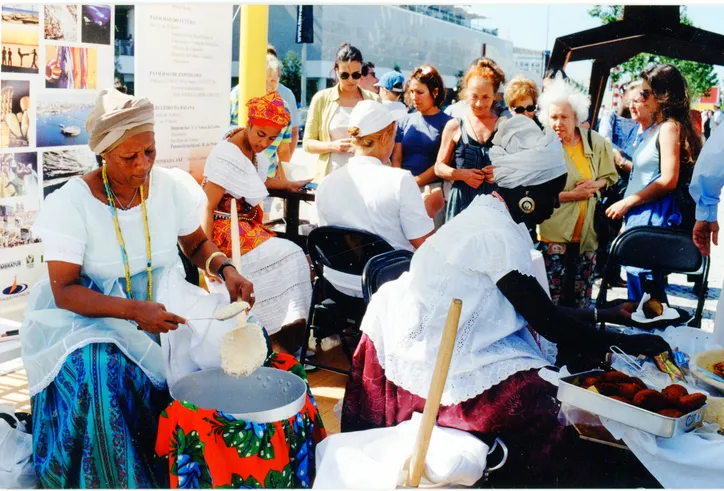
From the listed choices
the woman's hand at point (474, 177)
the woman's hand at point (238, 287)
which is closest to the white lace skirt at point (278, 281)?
the woman's hand at point (238, 287)

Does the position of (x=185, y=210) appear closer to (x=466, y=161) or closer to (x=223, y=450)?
(x=223, y=450)

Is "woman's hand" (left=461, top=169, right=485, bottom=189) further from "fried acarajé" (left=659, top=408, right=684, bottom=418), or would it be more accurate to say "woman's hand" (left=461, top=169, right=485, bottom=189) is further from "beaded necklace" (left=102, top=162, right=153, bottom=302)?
"fried acarajé" (left=659, top=408, right=684, bottom=418)

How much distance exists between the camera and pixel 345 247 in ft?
11.7

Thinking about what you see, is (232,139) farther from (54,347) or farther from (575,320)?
(575,320)

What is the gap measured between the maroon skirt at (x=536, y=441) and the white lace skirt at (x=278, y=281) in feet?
6.29

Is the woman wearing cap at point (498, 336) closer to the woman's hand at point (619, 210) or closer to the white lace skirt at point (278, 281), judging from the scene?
the white lace skirt at point (278, 281)

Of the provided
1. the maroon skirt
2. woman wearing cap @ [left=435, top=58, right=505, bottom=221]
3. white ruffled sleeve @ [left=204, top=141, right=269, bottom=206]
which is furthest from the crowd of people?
woman wearing cap @ [left=435, top=58, right=505, bottom=221]

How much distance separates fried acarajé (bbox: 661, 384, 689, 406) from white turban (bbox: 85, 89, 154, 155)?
1.93m

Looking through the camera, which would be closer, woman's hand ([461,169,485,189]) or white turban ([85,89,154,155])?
white turban ([85,89,154,155])

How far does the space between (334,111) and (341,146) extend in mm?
449

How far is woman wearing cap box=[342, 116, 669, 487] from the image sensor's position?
7.47 ft

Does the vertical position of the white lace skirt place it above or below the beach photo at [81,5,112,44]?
below

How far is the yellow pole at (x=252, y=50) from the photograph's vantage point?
15.9 feet

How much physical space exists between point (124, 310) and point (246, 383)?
1.66 ft
